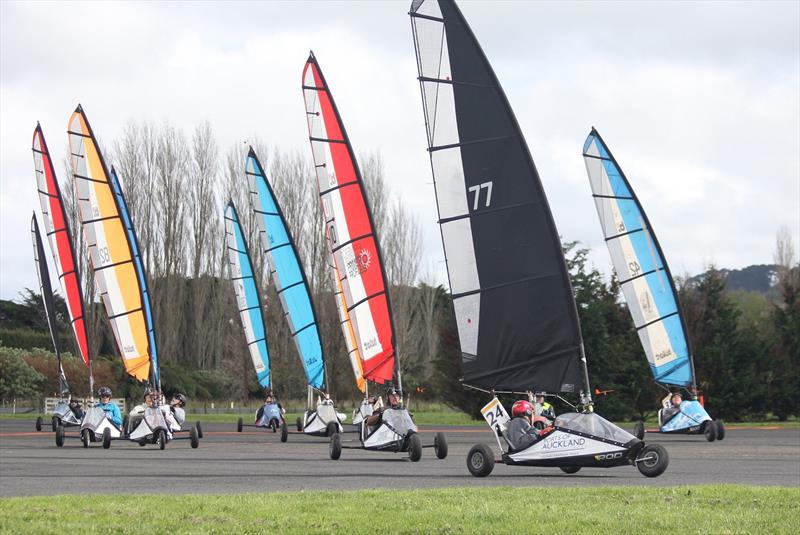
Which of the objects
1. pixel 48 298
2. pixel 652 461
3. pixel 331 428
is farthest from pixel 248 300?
pixel 652 461

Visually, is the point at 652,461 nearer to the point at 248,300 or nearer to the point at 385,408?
the point at 385,408

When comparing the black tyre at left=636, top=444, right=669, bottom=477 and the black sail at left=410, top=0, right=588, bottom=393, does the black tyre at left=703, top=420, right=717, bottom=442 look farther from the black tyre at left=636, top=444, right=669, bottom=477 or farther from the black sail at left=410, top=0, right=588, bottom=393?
the black tyre at left=636, top=444, right=669, bottom=477

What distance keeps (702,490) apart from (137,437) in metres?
17.5

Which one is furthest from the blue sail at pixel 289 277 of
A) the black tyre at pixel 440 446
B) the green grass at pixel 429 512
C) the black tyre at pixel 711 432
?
the green grass at pixel 429 512

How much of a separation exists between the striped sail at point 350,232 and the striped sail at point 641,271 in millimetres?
11449

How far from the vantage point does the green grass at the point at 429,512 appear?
11.0m

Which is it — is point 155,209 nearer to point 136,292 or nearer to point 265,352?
point 265,352

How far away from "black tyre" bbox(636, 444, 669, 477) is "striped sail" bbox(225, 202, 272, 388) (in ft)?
99.0

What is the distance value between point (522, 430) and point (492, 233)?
2.91 m

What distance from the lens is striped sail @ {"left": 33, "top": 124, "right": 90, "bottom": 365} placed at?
115 feet

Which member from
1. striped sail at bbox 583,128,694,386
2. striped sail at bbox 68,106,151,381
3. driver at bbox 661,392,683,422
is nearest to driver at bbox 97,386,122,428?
striped sail at bbox 68,106,151,381

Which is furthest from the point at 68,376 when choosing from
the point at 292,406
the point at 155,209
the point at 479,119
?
the point at 479,119

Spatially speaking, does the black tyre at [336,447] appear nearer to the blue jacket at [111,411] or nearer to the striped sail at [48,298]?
the blue jacket at [111,411]

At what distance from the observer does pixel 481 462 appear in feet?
57.4
